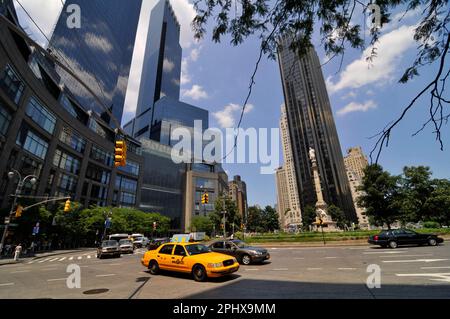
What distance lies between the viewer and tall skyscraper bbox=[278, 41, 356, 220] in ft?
433

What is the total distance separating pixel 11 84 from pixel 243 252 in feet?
126

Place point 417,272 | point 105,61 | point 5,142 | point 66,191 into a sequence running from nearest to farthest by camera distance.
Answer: point 417,272 → point 5,142 → point 66,191 → point 105,61

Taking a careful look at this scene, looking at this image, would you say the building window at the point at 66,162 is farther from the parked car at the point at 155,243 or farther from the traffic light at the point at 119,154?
the traffic light at the point at 119,154

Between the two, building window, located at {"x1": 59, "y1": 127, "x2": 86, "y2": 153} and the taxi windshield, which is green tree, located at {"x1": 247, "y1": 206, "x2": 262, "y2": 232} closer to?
building window, located at {"x1": 59, "y1": 127, "x2": 86, "y2": 153}

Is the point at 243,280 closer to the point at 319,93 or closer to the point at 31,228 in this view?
the point at 31,228

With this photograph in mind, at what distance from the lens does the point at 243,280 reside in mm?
9812

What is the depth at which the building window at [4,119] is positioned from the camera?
30.4 metres

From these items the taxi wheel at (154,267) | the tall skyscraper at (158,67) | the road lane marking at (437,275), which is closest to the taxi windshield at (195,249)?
the taxi wheel at (154,267)

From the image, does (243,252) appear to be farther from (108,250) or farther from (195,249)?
(108,250)

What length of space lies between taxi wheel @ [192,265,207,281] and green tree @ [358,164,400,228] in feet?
128

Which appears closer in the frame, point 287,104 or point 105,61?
point 105,61

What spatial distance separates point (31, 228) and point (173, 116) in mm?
115530

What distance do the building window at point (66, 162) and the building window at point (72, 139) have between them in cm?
235
